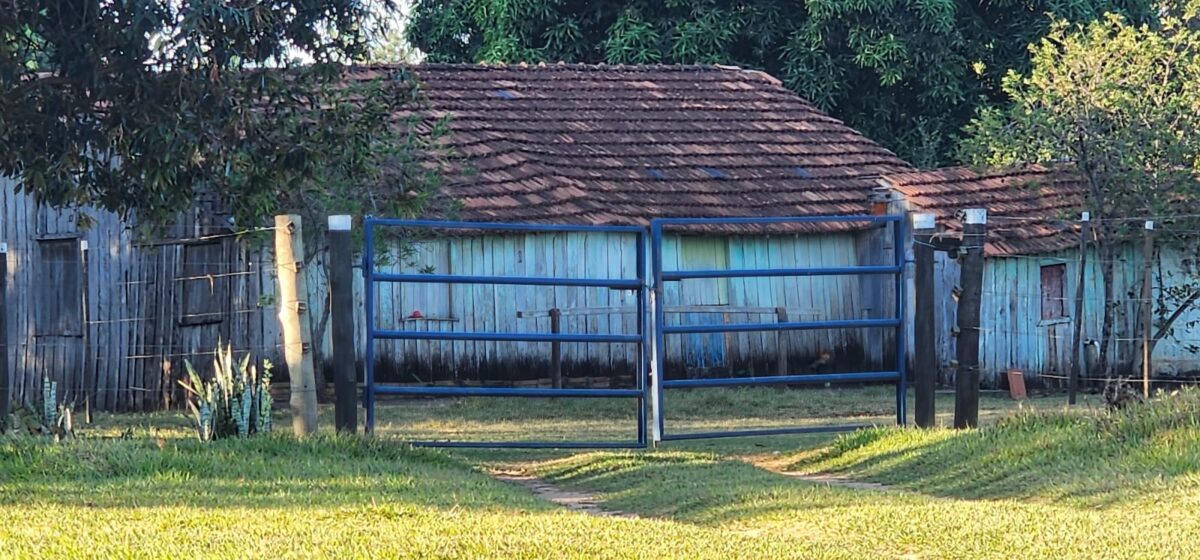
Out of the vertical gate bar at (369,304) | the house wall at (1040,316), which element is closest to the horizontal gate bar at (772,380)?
the vertical gate bar at (369,304)

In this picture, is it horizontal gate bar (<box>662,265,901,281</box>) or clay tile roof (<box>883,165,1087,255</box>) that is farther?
clay tile roof (<box>883,165,1087,255</box>)

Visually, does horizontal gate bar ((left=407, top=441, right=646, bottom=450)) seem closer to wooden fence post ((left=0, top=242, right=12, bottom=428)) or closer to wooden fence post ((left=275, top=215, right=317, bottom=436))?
wooden fence post ((left=275, top=215, right=317, bottom=436))

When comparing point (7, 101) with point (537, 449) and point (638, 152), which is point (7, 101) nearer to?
point (537, 449)

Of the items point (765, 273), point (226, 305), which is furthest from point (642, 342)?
point (226, 305)

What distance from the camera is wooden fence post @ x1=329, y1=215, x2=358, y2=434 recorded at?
11781mm

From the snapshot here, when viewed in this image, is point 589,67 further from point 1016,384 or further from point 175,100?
point 175,100

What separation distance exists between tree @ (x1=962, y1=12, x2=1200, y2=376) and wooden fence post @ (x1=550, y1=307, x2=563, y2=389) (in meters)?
6.63

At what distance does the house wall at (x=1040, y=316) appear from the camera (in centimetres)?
2191

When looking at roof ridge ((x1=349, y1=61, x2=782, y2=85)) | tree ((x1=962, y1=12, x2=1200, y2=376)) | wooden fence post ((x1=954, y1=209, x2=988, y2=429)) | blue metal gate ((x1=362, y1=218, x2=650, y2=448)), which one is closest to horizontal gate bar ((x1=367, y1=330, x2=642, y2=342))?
blue metal gate ((x1=362, y1=218, x2=650, y2=448))

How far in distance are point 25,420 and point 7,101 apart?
2410 mm

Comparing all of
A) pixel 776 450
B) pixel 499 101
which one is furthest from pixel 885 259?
pixel 776 450

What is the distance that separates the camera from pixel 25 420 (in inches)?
446

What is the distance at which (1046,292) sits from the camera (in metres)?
22.4

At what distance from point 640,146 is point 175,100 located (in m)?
12.7
